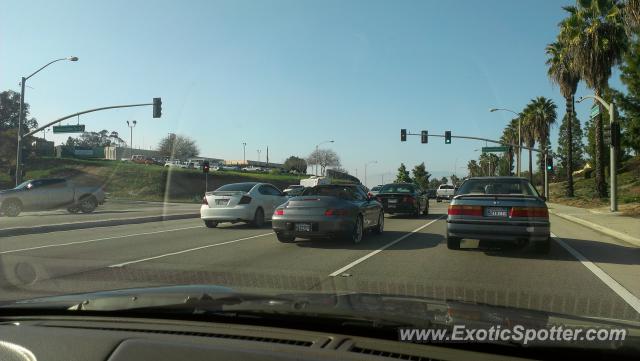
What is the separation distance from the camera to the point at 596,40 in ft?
101

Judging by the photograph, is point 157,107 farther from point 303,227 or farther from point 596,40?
point 596,40

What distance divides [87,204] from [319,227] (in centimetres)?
1852

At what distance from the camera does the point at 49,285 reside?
7973mm

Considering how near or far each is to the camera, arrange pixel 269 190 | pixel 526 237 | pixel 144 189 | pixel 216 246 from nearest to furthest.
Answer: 1. pixel 526 237
2. pixel 216 246
3. pixel 269 190
4. pixel 144 189

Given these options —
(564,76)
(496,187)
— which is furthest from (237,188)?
(564,76)

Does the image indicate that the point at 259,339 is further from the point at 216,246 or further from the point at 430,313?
the point at 216,246

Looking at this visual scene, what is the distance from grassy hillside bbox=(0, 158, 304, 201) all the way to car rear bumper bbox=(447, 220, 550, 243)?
136ft

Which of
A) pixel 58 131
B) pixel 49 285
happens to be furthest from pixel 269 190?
pixel 58 131

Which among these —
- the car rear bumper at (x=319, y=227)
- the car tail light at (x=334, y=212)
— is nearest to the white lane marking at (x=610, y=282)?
the car rear bumper at (x=319, y=227)

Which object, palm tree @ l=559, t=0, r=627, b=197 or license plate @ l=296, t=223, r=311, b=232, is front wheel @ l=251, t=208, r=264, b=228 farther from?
palm tree @ l=559, t=0, r=627, b=197

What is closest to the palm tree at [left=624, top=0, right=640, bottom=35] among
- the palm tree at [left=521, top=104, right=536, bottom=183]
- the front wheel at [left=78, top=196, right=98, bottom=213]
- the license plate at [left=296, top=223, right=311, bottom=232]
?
the license plate at [left=296, top=223, right=311, bottom=232]

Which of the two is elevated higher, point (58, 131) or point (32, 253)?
point (58, 131)

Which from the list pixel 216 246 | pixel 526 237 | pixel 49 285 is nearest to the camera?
pixel 49 285

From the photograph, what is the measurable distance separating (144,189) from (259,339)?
5289 centimetres
